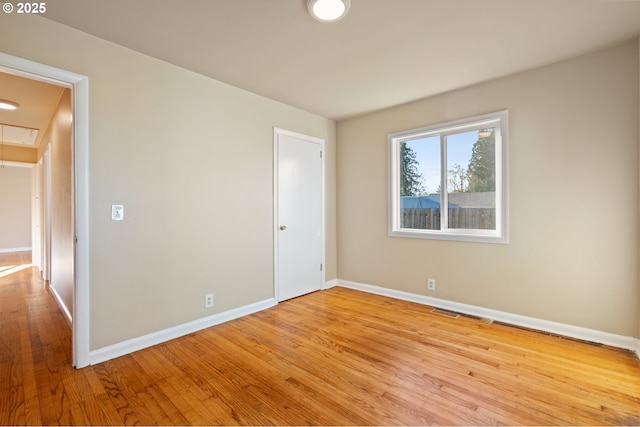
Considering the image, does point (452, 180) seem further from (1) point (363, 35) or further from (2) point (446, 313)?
(1) point (363, 35)

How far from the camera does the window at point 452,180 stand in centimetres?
314

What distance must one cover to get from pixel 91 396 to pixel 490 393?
2.56 m

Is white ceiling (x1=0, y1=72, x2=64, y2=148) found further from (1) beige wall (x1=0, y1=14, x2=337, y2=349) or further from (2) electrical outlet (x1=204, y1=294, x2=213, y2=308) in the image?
(2) electrical outlet (x1=204, y1=294, x2=213, y2=308)

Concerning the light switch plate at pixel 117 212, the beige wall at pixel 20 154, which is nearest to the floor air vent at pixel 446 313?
the light switch plate at pixel 117 212

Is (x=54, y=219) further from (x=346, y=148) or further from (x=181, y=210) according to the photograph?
(x=346, y=148)

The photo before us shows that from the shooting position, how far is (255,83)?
3.16 meters

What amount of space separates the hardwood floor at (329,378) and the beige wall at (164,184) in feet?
1.50

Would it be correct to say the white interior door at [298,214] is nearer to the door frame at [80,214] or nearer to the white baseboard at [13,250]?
the door frame at [80,214]

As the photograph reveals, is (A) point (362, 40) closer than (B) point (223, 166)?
Yes

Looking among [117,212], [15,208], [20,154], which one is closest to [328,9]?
[117,212]

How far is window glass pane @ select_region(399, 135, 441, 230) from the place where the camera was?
366cm

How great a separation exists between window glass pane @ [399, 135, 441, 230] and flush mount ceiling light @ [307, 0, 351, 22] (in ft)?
7.06

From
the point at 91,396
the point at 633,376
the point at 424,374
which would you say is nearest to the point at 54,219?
the point at 91,396

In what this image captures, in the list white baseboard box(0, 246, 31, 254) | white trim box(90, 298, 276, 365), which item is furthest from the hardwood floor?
white baseboard box(0, 246, 31, 254)
